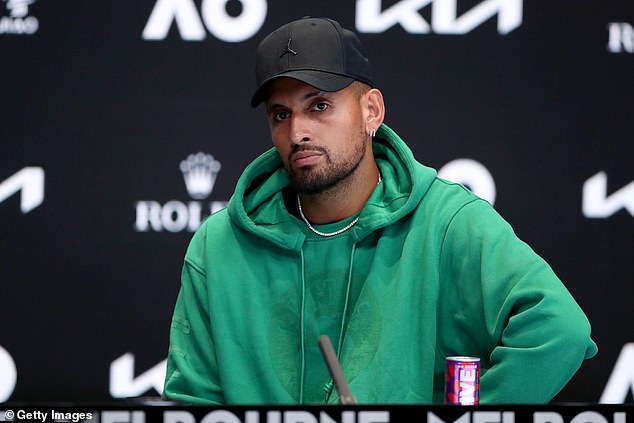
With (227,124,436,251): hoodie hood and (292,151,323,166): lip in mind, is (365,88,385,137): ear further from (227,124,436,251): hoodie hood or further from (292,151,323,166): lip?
(292,151,323,166): lip

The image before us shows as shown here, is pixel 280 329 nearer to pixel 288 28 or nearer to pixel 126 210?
pixel 288 28

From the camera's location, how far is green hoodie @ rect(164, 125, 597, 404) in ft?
4.57

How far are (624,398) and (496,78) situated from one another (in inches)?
37.0

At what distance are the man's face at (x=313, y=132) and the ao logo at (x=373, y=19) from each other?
0.82m

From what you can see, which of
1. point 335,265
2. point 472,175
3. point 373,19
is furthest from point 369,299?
point 373,19

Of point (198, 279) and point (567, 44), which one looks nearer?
point (198, 279)

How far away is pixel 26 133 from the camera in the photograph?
7.72ft

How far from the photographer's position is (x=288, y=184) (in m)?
1.68

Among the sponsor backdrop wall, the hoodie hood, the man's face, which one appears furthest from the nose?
the sponsor backdrop wall

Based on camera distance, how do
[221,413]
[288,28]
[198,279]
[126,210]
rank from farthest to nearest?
[126,210]
[198,279]
[288,28]
[221,413]

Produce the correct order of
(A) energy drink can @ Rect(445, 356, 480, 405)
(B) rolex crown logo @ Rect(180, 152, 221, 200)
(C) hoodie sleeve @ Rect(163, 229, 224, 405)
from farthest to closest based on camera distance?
1. (B) rolex crown logo @ Rect(180, 152, 221, 200)
2. (C) hoodie sleeve @ Rect(163, 229, 224, 405)
3. (A) energy drink can @ Rect(445, 356, 480, 405)

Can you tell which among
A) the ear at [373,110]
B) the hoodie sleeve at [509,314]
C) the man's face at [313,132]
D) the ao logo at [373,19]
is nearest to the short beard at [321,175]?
the man's face at [313,132]

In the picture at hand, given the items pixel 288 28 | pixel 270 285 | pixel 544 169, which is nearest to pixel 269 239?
pixel 270 285

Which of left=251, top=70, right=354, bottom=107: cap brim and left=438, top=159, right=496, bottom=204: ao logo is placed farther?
left=438, top=159, right=496, bottom=204: ao logo
